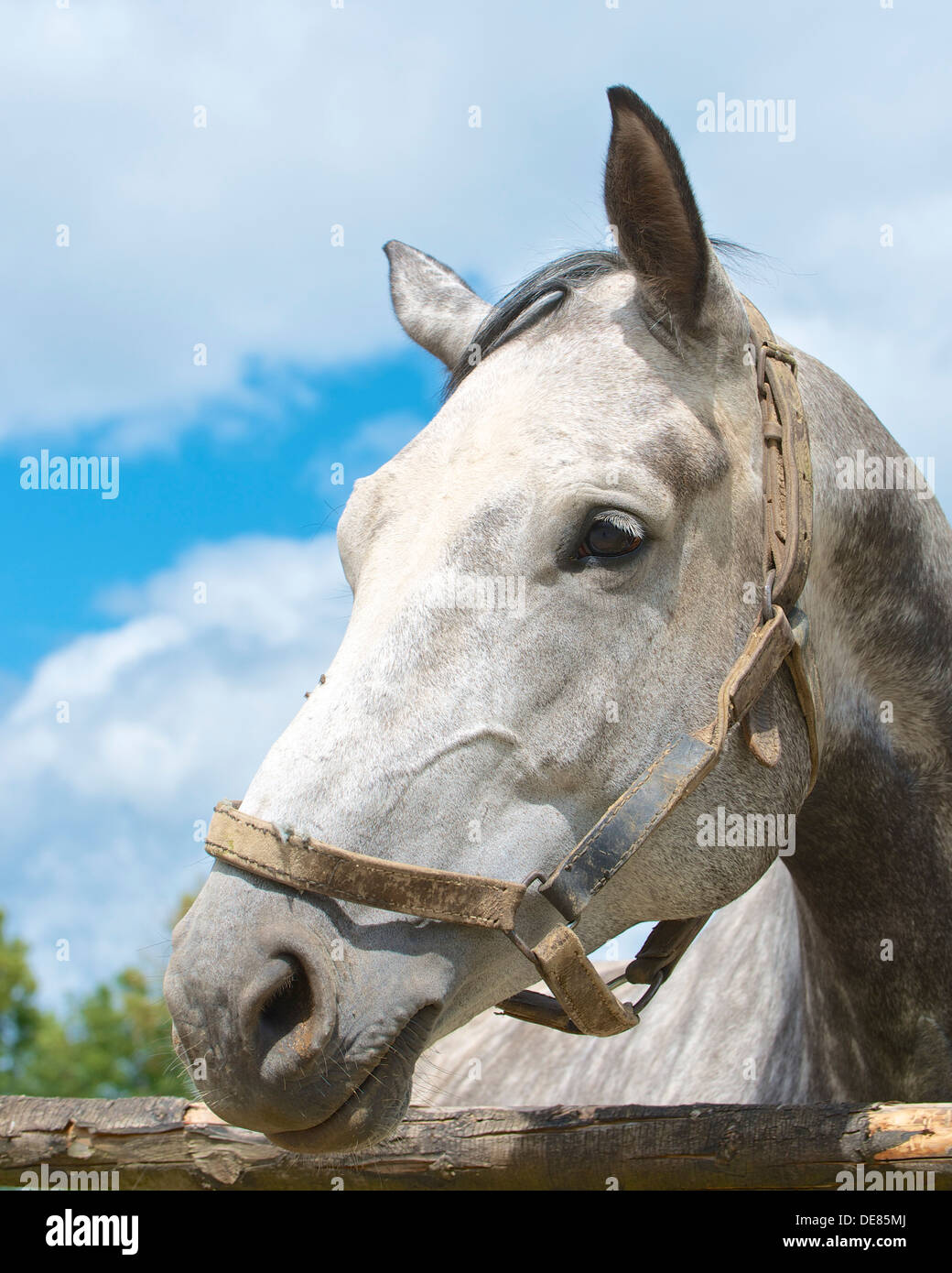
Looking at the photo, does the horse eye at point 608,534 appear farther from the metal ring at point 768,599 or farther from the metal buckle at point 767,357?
the metal buckle at point 767,357

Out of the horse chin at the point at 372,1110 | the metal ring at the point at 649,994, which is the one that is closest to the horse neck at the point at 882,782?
the metal ring at the point at 649,994

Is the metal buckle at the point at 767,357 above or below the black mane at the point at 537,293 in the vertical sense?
below

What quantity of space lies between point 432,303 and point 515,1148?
2562 millimetres

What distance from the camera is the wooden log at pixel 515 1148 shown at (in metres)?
2.23

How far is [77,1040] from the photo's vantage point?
3900 centimetres

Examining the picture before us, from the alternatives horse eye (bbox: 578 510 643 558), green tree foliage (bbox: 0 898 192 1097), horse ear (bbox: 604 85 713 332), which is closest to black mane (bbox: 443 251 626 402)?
horse ear (bbox: 604 85 713 332)

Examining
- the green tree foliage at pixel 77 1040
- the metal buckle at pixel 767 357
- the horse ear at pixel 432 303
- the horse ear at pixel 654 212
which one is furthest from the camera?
the green tree foliage at pixel 77 1040

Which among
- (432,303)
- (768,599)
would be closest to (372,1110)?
(768,599)

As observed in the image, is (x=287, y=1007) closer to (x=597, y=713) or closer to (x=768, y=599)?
(x=597, y=713)

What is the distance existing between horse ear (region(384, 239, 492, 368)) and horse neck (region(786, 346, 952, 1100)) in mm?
1146

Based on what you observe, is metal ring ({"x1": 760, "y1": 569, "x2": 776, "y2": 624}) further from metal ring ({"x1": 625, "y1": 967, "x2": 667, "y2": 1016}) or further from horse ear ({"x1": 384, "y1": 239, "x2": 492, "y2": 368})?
horse ear ({"x1": 384, "y1": 239, "x2": 492, "y2": 368})

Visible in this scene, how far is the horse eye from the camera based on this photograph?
2482 mm
